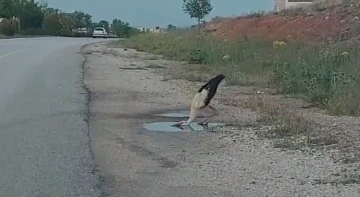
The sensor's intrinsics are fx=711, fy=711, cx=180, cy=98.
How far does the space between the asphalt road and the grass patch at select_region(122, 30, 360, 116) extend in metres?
4.81

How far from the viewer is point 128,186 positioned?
748cm

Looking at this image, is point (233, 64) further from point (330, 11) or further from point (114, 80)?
point (330, 11)

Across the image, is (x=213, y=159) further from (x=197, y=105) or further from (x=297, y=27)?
(x=297, y=27)

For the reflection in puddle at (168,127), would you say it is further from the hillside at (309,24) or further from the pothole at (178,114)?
the hillside at (309,24)

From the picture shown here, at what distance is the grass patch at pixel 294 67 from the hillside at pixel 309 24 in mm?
2430

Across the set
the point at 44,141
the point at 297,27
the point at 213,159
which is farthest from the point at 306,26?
the point at 213,159

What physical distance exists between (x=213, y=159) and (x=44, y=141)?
95.9 inches

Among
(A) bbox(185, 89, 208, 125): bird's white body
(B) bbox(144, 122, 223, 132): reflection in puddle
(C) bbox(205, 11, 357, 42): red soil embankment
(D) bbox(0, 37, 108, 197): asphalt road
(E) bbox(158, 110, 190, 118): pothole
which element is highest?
(C) bbox(205, 11, 357, 42): red soil embankment

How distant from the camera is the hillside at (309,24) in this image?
95.6ft

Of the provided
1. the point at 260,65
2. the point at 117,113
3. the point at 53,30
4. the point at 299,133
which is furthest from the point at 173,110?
the point at 53,30

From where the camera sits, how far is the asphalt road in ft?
24.0

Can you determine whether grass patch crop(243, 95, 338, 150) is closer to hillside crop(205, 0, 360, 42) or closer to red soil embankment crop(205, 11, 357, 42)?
hillside crop(205, 0, 360, 42)

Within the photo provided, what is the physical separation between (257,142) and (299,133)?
0.84m

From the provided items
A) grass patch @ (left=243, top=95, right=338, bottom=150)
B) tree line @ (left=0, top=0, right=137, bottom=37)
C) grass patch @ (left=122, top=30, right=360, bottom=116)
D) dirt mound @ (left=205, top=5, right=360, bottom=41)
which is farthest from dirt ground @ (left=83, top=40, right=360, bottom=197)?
tree line @ (left=0, top=0, right=137, bottom=37)
